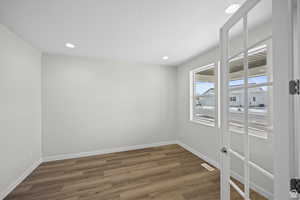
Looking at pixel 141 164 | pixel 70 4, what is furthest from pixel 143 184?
pixel 70 4

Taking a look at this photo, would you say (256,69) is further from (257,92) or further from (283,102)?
(283,102)

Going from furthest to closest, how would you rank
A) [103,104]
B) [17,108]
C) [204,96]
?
[103,104], [204,96], [17,108]

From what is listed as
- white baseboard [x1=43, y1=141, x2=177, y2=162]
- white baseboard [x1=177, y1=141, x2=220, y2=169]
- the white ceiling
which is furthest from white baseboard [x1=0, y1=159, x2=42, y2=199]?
white baseboard [x1=177, y1=141, x2=220, y2=169]

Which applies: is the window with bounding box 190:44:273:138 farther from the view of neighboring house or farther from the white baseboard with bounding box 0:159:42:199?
the white baseboard with bounding box 0:159:42:199

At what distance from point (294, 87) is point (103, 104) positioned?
3.04 metres

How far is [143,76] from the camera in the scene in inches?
127

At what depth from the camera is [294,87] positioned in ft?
1.96

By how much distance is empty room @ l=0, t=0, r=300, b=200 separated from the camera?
0.85 meters

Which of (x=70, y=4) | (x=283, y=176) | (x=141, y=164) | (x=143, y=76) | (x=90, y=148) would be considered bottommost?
(x=141, y=164)

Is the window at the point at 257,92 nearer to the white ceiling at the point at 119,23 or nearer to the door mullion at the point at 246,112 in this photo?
the door mullion at the point at 246,112

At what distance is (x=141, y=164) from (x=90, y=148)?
4.48ft

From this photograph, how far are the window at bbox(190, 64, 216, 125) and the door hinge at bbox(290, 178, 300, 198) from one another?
1.95 meters

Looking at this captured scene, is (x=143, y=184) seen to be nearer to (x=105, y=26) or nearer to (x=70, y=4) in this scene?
(x=105, y=26)

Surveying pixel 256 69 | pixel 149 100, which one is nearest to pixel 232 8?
pixel 256 69
